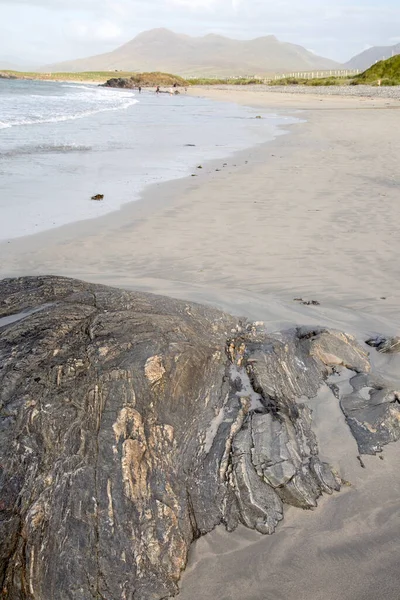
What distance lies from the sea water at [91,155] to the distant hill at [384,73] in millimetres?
30799

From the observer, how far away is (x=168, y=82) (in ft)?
302

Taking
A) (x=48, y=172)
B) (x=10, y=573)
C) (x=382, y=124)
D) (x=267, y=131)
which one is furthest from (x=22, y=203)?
(x=382, y=124)

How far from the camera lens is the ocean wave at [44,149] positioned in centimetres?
1545

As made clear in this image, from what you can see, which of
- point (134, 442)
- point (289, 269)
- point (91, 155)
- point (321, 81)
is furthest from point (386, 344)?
point (321, 81)

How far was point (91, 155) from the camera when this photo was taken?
15.6m

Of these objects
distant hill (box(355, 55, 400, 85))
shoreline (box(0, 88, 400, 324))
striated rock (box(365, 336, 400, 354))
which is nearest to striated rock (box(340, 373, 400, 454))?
striated rock (box(365, 336, 400, 354))

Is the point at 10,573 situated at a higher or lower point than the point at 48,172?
higher

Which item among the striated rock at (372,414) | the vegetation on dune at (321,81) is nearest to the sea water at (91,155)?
the striated rock at (372,414)

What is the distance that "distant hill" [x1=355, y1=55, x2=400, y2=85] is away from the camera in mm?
52934

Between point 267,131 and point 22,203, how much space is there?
1420 centimetres

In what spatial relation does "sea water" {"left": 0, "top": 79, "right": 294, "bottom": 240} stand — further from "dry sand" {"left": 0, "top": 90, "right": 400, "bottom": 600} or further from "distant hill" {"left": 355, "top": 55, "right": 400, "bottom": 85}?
"distant hill" {"left": 355, "top": 55, "right": 400, "bottom": 85}

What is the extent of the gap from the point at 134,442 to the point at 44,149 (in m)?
15.4

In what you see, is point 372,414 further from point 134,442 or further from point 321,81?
point 321,81

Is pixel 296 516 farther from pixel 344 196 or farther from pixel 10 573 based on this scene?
pixel 344 196
